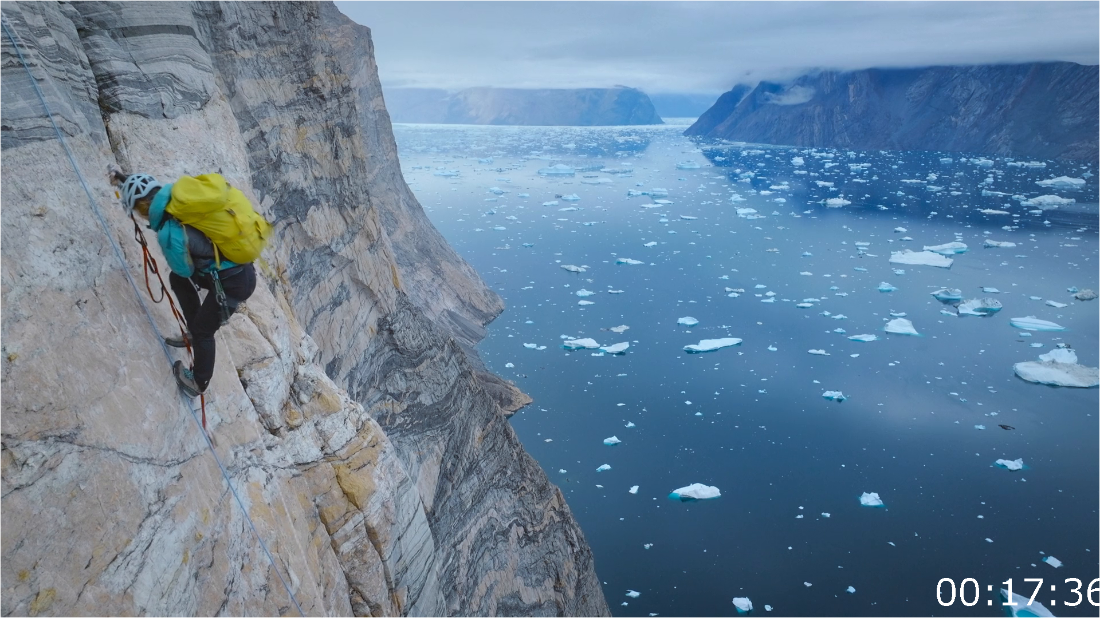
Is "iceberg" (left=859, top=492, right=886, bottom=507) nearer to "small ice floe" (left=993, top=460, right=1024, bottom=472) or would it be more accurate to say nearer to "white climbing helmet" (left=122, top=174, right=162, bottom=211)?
"small ice floe" (left=993, top=460, right=1024, bottom=472)

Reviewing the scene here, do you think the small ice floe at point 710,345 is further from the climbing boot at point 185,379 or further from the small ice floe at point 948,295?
the climbing boot at point 185,379

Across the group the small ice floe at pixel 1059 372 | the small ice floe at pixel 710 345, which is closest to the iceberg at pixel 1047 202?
the small ice floe at pixel 1059 372

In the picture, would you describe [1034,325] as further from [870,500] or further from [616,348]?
[616,348]

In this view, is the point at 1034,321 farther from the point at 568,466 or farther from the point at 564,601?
the point at 564,601

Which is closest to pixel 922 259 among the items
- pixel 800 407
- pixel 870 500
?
pixel 800 407

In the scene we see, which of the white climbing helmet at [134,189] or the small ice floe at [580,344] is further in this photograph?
the small ice floe at [580,344]

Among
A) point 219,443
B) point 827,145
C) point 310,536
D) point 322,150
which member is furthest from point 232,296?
point 827,145
